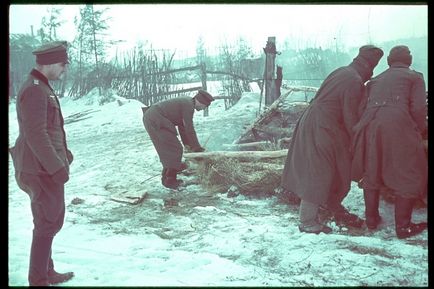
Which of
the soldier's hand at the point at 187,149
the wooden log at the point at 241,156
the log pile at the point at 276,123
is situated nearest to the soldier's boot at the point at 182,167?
the wooden log at the point at 241,156

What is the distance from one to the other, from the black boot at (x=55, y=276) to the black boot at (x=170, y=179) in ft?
7.84

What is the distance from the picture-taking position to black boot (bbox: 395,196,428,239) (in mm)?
3332

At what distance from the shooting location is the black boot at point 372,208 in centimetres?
353

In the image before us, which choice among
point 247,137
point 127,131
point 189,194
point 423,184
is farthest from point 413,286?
point 127,131

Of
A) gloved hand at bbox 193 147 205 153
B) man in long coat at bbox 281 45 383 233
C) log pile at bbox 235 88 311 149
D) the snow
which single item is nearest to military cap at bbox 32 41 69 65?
the snow

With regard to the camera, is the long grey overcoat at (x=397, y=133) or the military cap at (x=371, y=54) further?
the military cap at (x=371, y=54)

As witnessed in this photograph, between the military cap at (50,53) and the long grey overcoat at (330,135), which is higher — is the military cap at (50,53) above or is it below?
above

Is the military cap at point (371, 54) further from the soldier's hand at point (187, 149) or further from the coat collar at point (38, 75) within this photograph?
the soldier's hand at point (187, 149)

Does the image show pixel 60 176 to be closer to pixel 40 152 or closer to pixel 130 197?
pixel 40 152

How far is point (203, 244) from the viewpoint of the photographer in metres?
3.53

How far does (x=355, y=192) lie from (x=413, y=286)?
1.62 m

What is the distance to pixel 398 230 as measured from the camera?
3365 mm

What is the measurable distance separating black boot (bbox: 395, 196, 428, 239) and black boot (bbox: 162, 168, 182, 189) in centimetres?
283

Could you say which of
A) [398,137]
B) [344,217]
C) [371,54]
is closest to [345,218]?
[344,217]
